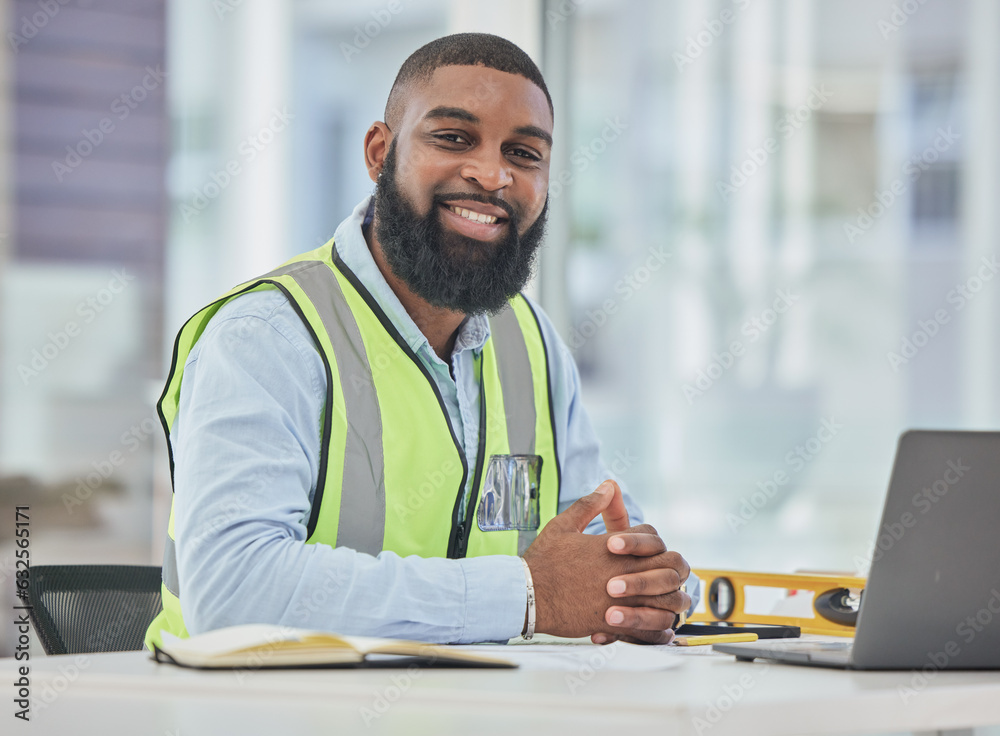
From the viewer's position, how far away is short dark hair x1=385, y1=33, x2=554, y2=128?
1831 millimetres

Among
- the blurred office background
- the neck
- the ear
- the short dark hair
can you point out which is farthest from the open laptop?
the blurred office background

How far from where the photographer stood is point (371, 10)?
400 cm

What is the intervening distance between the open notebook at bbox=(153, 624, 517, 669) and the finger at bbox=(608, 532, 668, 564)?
392mm

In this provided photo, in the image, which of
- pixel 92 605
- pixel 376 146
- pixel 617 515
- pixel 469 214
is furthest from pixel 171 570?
pixel 376 146

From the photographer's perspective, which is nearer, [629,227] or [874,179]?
[874,179]

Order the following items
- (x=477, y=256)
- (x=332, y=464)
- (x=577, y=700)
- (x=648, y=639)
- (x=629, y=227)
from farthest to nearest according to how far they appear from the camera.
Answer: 1. (x=629, y=227)
2. (x=477, y=256)
3. (x=332, y=464)
4. (x=648, y=639)
5. (x=577, y=700)

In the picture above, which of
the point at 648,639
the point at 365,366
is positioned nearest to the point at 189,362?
the point at 365,366

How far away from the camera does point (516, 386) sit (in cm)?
189

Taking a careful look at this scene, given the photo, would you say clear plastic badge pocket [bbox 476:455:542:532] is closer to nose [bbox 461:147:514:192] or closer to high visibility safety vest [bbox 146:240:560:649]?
high visibility safety vest [bbox 146:240:560:649]

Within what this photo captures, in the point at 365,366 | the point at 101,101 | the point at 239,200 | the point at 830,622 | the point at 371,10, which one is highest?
the point at 371,10

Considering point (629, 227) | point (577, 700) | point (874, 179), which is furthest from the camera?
point (629, 227)

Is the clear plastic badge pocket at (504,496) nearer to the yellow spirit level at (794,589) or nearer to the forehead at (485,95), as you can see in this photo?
the yellow spirit level at (794,589)

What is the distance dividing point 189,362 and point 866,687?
3.28 feet

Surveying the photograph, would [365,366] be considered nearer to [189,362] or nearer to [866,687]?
[189,362]
